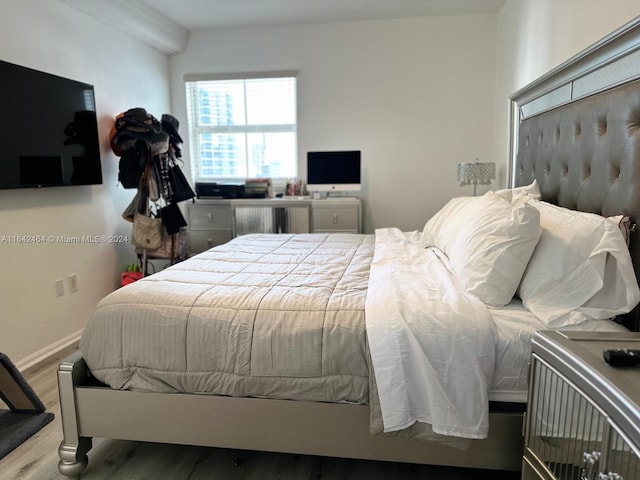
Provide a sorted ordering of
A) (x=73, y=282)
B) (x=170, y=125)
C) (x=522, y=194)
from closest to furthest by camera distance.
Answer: (x=522, y=194), (x=73, y=282), (x=170, y=125)

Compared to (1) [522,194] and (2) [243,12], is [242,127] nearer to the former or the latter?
(2) [243,12]

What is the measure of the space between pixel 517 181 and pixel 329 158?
6.01 feet

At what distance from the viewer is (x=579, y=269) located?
1.41 meters

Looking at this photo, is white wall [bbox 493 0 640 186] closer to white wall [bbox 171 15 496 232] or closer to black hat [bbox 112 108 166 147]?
white wall [bbox 171 15 496 232]

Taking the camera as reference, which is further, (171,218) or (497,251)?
(171,218)

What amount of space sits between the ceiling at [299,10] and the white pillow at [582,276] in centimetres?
290

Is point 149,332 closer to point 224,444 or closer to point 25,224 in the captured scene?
point 224,444

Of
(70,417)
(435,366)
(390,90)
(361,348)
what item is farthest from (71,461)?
(390,90)

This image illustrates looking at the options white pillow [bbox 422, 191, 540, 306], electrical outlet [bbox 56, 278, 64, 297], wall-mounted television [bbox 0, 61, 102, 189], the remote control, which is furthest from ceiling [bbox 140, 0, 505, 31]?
the remote control

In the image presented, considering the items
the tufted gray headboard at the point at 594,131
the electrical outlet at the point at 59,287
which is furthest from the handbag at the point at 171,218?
the tufted gray headboard at the point at 594,131

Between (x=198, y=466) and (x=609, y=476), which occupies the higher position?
(x=609, y=476)

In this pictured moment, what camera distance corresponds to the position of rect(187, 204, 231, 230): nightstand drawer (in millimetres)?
4172

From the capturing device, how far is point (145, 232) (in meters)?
3.51

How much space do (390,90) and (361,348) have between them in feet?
10.7
